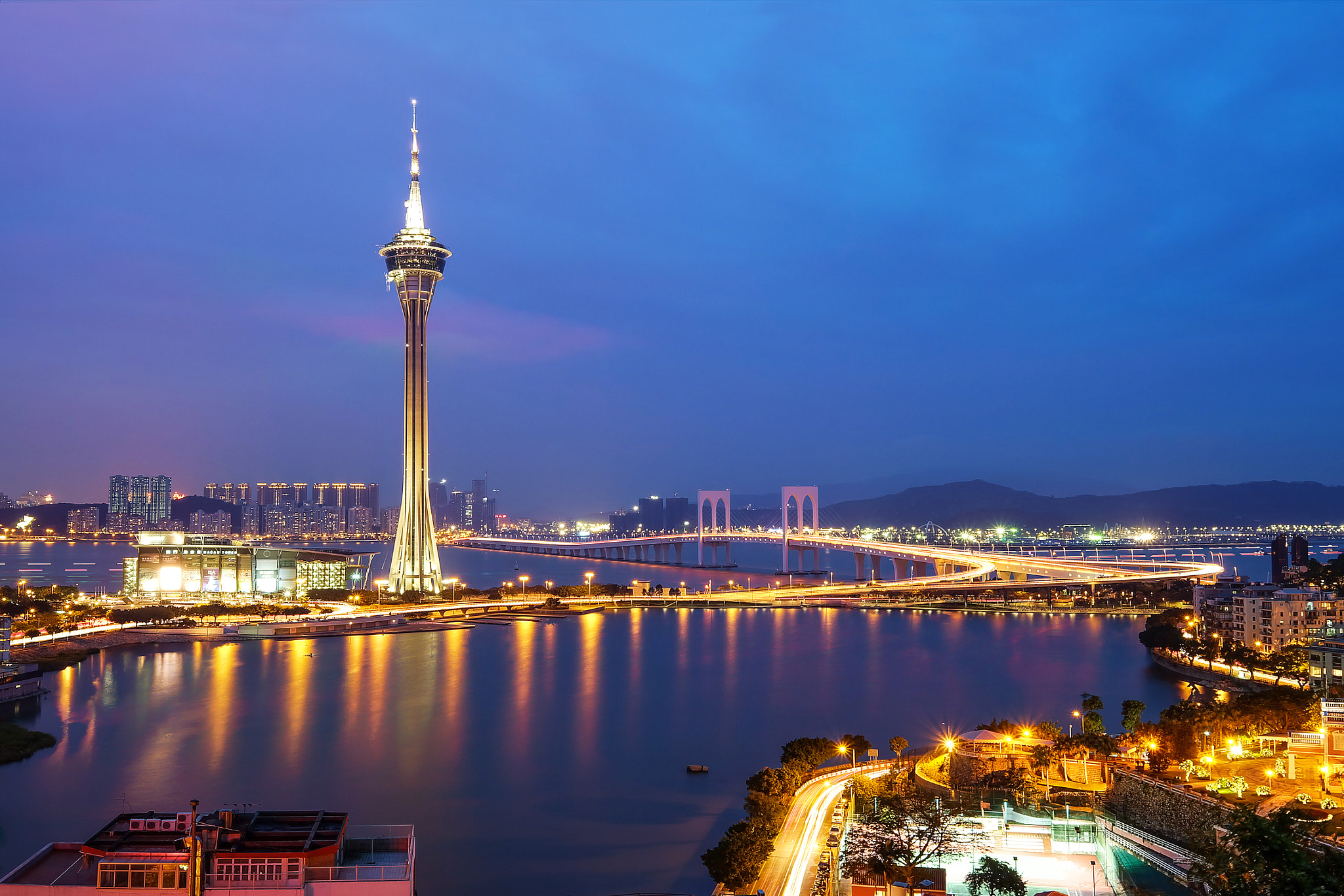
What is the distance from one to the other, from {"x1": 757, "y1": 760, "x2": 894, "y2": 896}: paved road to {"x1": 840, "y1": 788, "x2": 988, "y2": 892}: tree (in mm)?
226

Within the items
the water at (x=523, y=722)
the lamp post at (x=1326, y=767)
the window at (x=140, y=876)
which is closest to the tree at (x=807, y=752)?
the water at (x=523, y=722)

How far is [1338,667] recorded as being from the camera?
8695mm

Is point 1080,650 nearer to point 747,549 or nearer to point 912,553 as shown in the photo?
point 912,553

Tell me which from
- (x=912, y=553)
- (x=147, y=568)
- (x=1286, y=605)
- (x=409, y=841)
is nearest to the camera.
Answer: (x=409, y=841)

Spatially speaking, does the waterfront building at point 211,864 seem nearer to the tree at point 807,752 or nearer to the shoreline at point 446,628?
the tree at point 807,752

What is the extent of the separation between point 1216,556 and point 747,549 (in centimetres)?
2067

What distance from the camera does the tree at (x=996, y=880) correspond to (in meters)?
4.68

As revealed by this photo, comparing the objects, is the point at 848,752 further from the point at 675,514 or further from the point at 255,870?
the point at 675,514

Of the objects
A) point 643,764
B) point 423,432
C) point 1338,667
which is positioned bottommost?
point 643,764

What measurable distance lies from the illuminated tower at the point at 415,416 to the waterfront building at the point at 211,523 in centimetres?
3898

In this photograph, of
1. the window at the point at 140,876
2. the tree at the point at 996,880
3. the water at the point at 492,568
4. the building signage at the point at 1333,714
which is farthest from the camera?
the water at the point at 492,568

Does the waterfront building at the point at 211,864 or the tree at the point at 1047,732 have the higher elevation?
the waterfront building at the point at 211,864

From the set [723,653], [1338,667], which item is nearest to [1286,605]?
[1338,667]

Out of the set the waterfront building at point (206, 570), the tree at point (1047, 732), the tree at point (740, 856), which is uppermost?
the waterfront building at point (206, 570)
